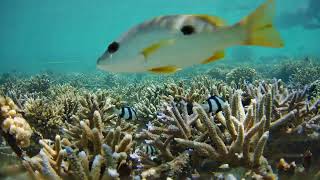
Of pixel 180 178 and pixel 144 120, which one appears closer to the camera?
pixel 180 178

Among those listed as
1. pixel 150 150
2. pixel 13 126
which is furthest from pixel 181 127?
pixel 13 126

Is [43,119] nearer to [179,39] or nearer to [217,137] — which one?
[217,137]

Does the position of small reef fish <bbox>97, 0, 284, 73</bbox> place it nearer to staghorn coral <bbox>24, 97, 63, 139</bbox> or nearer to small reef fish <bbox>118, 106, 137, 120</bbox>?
small reef fish <bbox>118, 106, 137, 120</bbox>

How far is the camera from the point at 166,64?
88.6 inches

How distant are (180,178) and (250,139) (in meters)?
0.86

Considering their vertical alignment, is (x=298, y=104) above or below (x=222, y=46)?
below

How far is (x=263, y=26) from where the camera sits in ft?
6.95

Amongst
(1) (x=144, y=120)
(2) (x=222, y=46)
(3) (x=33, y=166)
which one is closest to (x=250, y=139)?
(2) (x=222, y=46)

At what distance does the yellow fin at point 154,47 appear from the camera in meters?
2.15

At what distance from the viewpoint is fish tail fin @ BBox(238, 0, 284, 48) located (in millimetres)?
2105

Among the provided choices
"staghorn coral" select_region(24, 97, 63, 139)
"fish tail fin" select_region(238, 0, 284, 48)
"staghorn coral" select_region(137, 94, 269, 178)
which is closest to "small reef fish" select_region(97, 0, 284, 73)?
"fish tail fin" select_region(238, 0, 284, 48)

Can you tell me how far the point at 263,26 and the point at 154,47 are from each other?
780 mm

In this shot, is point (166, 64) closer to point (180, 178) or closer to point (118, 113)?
point (180, 178)

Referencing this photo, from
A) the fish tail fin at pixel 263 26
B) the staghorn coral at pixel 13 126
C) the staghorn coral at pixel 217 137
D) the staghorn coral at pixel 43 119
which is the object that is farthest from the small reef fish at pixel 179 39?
the staghorn coral at pixel 43 119
